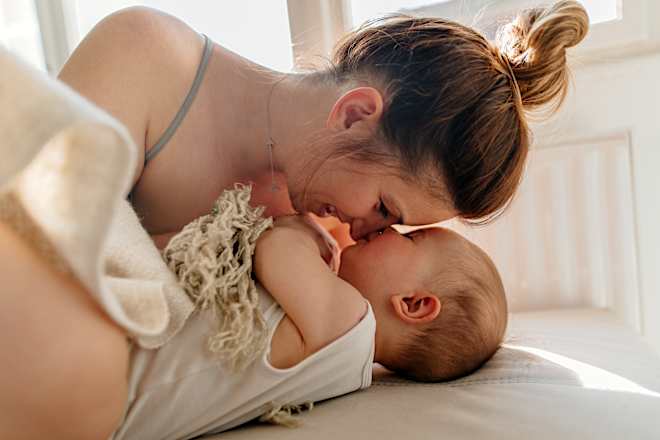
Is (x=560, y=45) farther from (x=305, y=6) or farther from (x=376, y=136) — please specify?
(x=305, y=6)

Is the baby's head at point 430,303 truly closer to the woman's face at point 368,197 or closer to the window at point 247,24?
the woman's face at point 368,197

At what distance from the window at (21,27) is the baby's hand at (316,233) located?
141 centimetres

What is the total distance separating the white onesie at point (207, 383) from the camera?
2.29 ft

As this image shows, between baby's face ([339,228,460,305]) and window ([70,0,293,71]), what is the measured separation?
0.99 metres

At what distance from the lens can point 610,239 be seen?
58.6 inches

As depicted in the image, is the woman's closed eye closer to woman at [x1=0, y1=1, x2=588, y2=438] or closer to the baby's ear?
Answer: woman at [x1=0, y1=1, x2=588, y2=438]

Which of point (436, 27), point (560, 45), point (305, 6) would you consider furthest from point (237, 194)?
point (305, 6)

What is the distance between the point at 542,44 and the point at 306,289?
0.55 meters

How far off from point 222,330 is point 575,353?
0.60 metres

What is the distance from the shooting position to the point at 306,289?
81cm

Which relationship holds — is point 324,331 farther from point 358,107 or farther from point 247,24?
point 247,24

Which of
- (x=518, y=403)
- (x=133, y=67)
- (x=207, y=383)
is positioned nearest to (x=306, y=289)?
(x=207, y=383)

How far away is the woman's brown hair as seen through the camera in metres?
0.95

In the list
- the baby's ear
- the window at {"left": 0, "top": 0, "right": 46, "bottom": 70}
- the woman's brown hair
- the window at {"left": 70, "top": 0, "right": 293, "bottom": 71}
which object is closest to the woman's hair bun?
the woman's brown hair
